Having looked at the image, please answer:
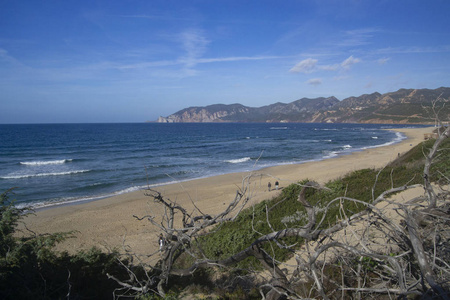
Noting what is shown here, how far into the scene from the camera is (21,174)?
28.1 meters

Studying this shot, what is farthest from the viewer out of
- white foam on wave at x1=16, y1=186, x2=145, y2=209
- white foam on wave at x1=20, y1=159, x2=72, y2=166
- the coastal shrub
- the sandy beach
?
white foam on wave at x1=20, y1=159, x2=72, y2=166

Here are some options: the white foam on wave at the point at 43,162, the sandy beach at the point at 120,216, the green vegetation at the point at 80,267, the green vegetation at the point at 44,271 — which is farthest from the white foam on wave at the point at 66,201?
the white foam on wave at the point at 43,162

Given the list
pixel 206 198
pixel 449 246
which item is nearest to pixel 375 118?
pixel 206 198

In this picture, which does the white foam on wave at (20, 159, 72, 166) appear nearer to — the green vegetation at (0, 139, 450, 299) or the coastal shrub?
the coastal shrub

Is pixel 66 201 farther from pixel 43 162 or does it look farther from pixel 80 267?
pixel 43 162

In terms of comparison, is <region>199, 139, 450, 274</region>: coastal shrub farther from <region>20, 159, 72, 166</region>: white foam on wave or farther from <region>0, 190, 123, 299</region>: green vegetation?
<region>20, 159, 72, 166</region>: white foam on wave

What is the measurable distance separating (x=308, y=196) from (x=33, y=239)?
9486 millimetres

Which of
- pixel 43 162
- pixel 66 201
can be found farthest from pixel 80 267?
pixel 43 162

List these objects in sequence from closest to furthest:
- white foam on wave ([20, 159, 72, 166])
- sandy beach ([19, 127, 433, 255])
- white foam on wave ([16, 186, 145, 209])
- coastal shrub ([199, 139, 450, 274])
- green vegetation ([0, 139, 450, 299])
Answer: green vegetation ([0, 139, 450, 299]), coastal shrub ([199, 139, 450, 274]), sandy beach ([19, 127, 433, 255]), white foam on wave ([16, 186, 145, 209]), white foam on wave ([20, 159, 72, 166])

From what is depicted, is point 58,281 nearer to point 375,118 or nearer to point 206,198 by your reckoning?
point 206,198

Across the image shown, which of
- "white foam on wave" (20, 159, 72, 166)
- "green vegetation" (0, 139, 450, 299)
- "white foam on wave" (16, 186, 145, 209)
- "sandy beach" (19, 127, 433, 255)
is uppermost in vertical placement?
"green vegetation" (0, 139, 450, 299)

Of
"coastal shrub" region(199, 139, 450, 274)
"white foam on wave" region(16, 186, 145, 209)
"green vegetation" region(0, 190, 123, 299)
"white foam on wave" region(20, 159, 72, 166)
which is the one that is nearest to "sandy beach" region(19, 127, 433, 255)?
"white foam on wave" region(16, 186, 145, 209)

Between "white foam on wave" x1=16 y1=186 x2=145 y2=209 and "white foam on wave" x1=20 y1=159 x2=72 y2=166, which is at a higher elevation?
"white foam on wave" x1=20 y1=159 x2=72 y2=166

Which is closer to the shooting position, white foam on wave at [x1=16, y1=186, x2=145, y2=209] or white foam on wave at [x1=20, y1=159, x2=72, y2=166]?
white foam on wave at [x1=16, y1=186, x2=145, y2=209]
